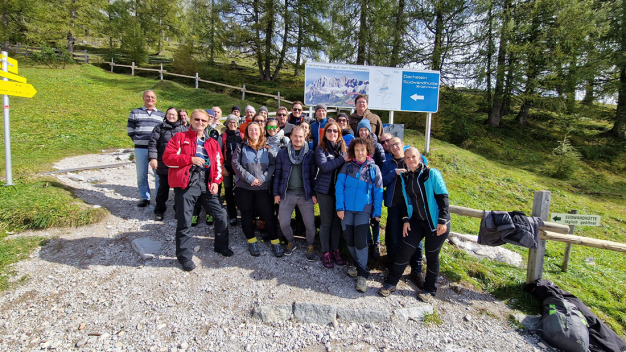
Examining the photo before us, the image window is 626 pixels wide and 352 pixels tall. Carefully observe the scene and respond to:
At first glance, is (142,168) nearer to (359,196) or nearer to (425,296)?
(359,196)

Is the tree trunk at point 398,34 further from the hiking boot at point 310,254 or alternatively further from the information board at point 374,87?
the hiking boot at point 310,254

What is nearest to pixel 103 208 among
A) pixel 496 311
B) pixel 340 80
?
pixel 496 311

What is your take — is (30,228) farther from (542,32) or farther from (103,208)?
(542,32)

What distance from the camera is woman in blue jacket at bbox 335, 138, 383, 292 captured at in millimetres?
3781

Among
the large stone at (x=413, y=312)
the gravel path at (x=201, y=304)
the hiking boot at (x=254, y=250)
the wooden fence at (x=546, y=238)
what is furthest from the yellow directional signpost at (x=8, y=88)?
the wooden fence at (x=546, y=238)

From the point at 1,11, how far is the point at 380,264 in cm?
3447

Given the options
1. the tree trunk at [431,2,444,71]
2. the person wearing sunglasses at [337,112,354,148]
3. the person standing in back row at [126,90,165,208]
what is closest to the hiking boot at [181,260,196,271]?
the person standing in back row at [126,90,165,208]

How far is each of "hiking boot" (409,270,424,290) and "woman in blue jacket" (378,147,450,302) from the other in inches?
4.4

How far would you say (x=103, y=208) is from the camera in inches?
205

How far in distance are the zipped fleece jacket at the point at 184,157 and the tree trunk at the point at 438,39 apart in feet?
52.3

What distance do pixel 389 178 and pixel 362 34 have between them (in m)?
16.0

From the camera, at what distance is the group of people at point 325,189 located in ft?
12.2

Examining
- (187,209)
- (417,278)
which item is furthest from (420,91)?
(187,209)

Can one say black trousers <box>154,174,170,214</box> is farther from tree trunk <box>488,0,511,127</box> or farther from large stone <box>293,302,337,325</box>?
tree trunk <box>488,0,511,127</box>
